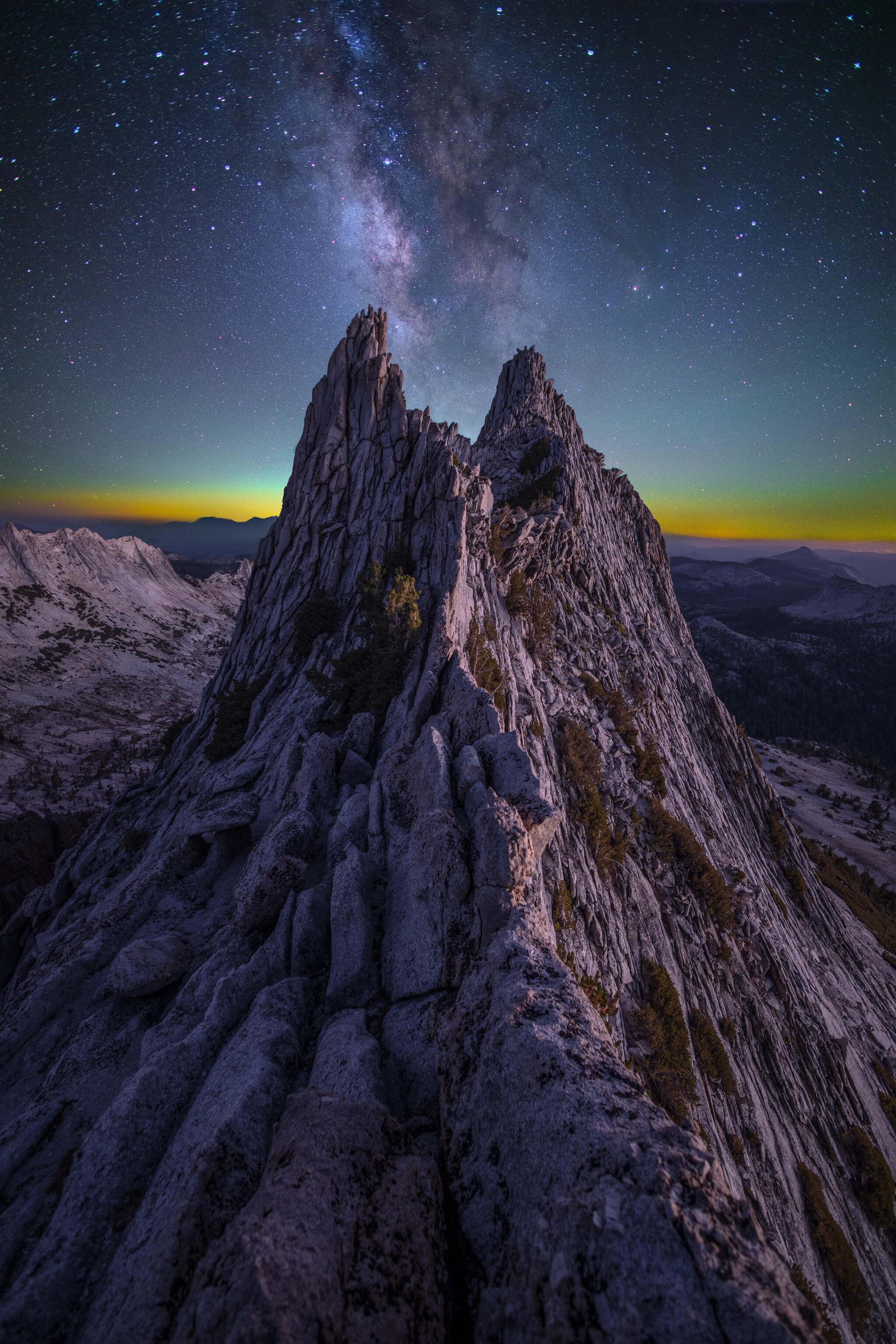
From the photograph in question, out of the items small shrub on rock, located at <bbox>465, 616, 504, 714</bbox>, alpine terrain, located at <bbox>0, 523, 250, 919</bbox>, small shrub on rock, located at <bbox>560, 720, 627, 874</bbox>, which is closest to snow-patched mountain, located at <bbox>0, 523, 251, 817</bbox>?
alpine terrain, located at <bbox>0, 523, 250, 919</bbox>

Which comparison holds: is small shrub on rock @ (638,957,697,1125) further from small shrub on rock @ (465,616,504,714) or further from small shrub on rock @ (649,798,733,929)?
small shrub on rock @ (465,616,504,714)

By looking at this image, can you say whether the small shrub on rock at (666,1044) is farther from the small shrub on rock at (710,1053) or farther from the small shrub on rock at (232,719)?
the small shrub on rock at (232,719)

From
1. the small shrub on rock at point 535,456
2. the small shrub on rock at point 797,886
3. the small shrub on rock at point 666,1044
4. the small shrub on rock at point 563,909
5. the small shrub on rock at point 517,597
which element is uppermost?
the small shrub on rock at point 535,456

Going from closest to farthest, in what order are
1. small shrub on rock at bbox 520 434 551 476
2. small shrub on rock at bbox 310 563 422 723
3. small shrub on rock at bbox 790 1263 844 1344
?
small shrub on rock at bbox 790 1263 844 1344 < small shrub on rock at bbox 310 563 422 723 < small shrub on rock at bbox 520 434 551 476

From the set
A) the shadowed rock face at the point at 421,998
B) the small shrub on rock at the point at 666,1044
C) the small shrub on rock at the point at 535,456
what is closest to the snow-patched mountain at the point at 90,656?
the shadowed rock face at the point at 421,998

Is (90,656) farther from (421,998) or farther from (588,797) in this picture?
(421,998)
